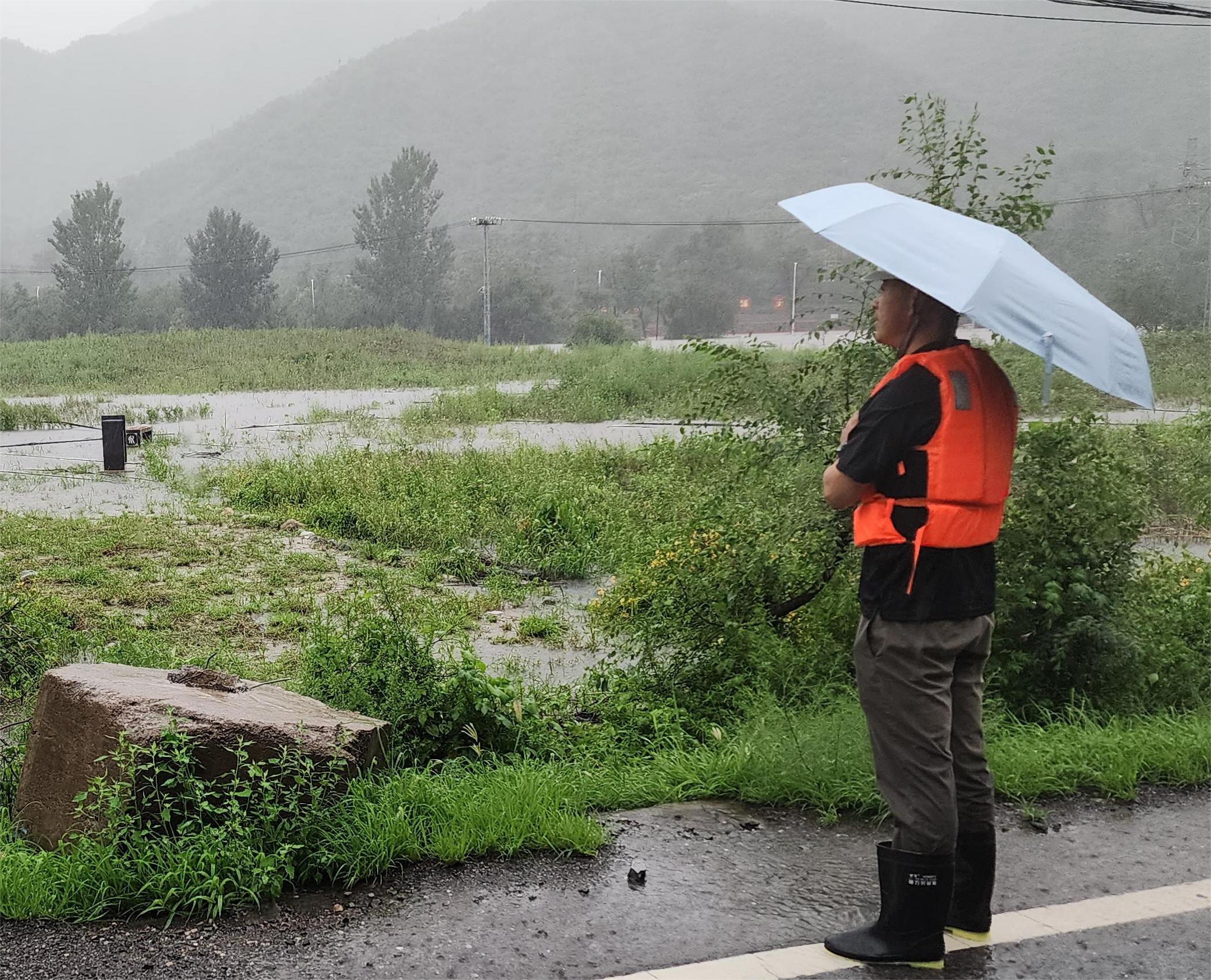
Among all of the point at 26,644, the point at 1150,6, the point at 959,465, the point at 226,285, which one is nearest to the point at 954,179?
the point at 959,465

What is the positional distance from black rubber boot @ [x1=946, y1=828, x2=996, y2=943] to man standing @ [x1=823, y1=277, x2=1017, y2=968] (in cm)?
18

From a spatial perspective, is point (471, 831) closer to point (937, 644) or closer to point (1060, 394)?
point (937, 644)

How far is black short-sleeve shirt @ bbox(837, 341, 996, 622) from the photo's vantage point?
2963 millimetres

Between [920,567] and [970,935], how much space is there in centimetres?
112

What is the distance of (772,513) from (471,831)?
8.28ft

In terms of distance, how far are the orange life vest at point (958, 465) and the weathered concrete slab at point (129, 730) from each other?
2005mm

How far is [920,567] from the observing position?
9.87 feet

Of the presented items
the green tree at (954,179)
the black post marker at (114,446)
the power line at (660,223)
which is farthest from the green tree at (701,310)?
the green tree at (954,179)

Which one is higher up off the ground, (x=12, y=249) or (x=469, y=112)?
(x=469, y=112)

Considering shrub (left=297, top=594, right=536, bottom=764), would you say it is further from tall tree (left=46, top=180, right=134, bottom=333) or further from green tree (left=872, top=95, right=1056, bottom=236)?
tall tree (left=46, top=180, right=134, bottom=333)

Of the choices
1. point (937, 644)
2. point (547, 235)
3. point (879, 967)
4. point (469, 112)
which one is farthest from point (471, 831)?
point (469, 112)

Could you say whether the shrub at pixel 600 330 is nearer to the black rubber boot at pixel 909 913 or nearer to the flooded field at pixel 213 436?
the flooded field at pixel 213 436

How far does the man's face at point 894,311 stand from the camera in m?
3.13

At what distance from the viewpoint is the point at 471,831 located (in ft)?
12.5
